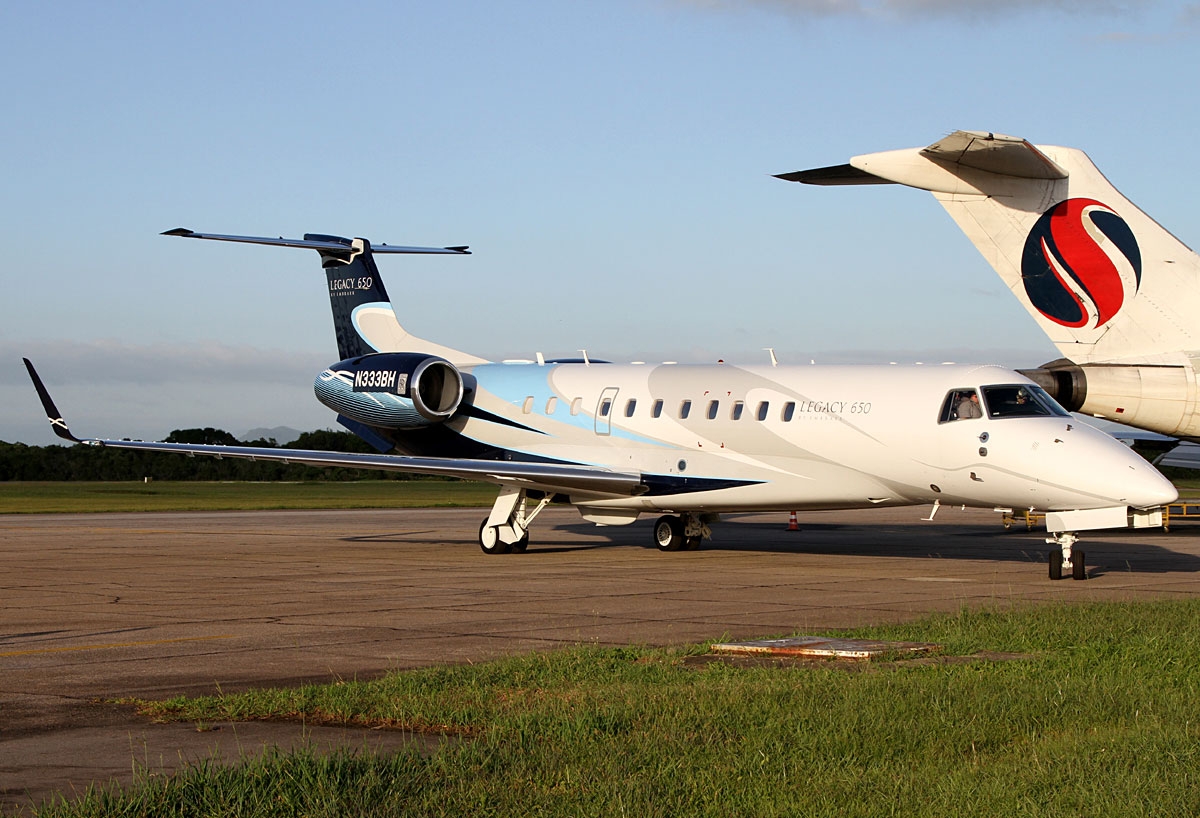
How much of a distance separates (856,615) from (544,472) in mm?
8794

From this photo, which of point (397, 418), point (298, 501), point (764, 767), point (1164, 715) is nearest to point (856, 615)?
point (1164, 715)

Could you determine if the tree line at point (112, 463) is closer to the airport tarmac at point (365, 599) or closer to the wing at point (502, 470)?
the airport tarmac at point (365, 599)

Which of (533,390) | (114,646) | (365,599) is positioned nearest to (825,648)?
(114,646)

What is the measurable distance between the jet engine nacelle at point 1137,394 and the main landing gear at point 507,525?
9.23 meters

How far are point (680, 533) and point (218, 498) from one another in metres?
29.3

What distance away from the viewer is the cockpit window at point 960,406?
59.3ft

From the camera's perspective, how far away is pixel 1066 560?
17.2 m

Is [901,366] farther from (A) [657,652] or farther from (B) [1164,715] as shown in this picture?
(B) [1164,715]

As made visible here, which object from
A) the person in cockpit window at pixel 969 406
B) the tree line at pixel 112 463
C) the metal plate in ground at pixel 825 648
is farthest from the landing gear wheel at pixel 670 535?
the tree line at pixel 112 463

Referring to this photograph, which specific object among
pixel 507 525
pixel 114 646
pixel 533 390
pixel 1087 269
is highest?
pixel 1087 269

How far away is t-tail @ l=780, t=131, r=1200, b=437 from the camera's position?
52.1 ft

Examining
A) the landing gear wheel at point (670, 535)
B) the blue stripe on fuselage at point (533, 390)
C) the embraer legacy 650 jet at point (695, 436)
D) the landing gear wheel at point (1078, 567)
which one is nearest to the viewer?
the landing gear wheel at point (1078, 567)

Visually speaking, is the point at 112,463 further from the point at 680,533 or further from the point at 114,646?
the point at 114,646

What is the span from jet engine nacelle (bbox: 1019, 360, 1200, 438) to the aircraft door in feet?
26.9
